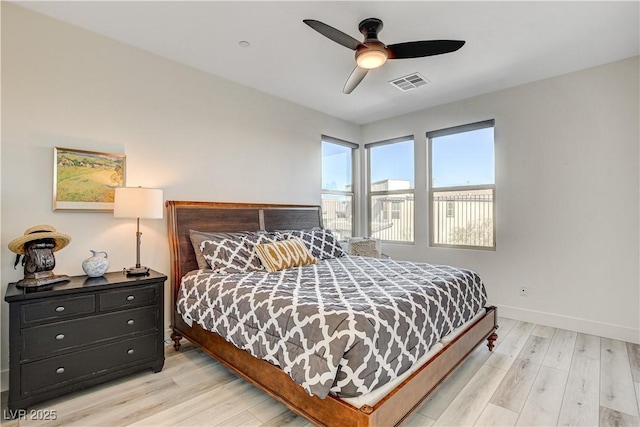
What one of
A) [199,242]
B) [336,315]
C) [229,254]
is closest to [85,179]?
[199,242]

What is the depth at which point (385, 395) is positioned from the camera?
157 centimetres

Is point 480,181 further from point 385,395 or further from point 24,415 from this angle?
point 24,415

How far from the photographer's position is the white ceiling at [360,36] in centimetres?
232

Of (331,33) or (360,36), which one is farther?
(360,36)

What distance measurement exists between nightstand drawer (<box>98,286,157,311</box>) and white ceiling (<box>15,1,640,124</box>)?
2.07 metres

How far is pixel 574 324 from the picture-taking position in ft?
11.0

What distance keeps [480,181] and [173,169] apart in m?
3.63

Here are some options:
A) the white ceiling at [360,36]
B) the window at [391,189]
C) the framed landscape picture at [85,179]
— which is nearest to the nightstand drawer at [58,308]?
the framed landscape picture at [85,179]

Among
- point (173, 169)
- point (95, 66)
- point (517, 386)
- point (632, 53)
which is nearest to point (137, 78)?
point (95, 66)

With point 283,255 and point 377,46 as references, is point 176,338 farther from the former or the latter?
point 377,46

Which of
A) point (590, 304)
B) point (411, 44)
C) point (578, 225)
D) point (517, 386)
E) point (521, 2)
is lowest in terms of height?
point (517, 386)

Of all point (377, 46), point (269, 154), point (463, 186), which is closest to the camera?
point (377, 46)

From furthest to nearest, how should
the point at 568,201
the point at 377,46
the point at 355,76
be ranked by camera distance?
1. the point at 568,201
2. the point at 355,76
3. the point at 377,46

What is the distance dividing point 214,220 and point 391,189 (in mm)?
2860
